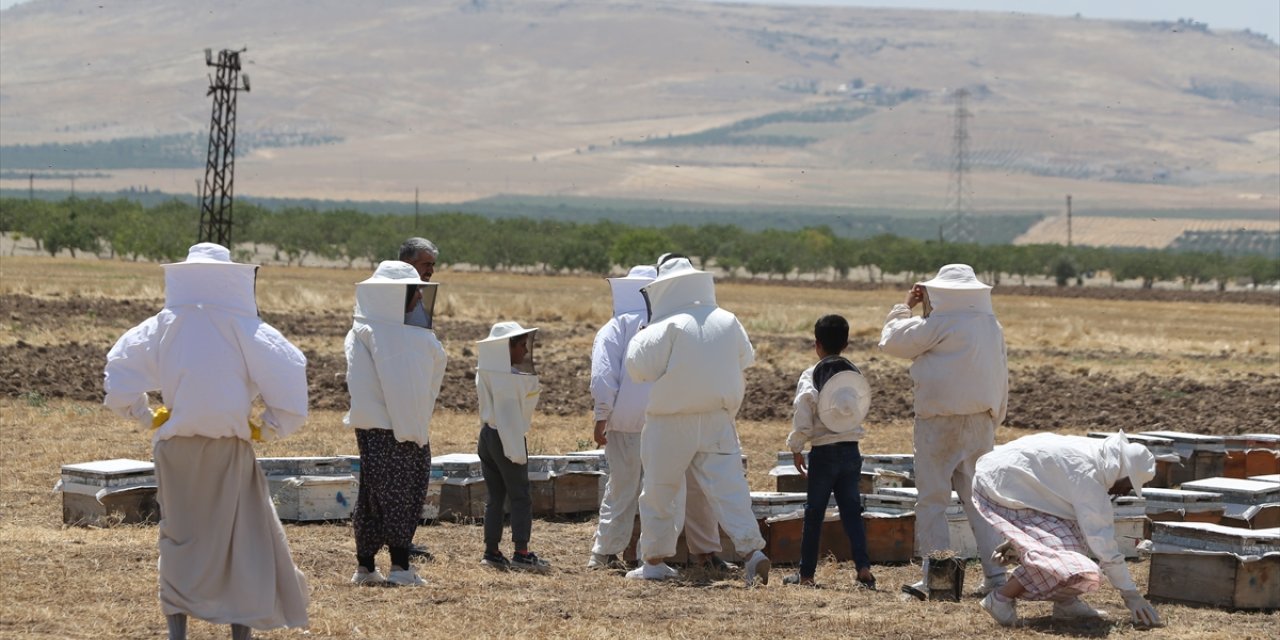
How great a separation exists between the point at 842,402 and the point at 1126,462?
2.06 m

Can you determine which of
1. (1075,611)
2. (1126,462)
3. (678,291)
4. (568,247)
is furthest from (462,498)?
(568,247)

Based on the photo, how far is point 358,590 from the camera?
9758 mm

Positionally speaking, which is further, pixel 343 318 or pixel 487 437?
pixel 343 318

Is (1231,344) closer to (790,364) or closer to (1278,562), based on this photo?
(790,364)

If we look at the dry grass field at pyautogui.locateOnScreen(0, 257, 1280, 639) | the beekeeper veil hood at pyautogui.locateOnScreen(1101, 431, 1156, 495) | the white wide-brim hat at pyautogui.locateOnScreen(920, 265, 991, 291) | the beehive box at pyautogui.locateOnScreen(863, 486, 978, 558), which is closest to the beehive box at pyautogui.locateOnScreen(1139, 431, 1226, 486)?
the dry grass field at pyautogui.locateOnScreen(0, 257, 1280, 639)

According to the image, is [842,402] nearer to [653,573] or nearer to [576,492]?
[653,573]

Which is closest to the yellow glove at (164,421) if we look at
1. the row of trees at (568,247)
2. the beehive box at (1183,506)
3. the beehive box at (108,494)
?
the beehive box at (108,494)

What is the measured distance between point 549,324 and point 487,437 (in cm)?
2549

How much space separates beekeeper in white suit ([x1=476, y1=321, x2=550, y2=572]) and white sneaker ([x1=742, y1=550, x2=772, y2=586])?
1.35m

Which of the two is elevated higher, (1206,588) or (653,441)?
(653,441)

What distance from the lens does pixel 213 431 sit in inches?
316

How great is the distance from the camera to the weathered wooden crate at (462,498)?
12984 mm

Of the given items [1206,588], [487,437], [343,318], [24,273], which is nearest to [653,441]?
[487,437]

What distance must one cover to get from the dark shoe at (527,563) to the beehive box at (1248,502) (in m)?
4.59
